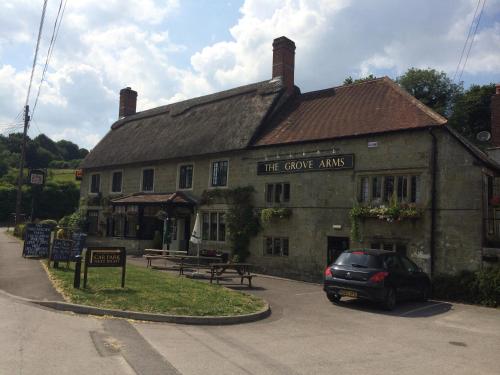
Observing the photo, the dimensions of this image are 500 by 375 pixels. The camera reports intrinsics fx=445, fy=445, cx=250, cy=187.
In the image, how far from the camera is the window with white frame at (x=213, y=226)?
21938 millimetres

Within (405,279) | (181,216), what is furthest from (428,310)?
(181,216)

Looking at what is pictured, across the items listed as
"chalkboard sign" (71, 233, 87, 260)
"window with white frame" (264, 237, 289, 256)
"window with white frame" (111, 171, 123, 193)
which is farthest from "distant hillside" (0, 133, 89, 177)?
"window with white frame" (264, 237, 289, 256)

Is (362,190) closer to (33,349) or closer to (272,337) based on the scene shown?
(272,337)

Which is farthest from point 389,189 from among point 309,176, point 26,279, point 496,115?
point 26,279

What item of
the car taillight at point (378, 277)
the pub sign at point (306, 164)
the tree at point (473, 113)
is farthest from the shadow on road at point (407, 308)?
the tree at point (473, 113)

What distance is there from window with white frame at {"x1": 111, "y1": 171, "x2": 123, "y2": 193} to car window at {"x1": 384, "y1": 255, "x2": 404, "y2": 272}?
20.3m

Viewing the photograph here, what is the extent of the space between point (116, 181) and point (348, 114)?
54.8 ft

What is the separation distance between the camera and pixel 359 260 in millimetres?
12125

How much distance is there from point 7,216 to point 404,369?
67072 millimetres

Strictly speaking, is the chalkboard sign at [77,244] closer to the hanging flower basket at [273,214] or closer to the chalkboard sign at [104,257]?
the chalkboard sign at [104,257]

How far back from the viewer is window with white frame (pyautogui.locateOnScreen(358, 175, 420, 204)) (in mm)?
15570

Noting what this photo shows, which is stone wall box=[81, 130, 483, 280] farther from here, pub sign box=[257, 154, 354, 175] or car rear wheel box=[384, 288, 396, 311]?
car rear wheel box=[384, 288, 396, 311]

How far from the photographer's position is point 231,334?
8492 millimetres

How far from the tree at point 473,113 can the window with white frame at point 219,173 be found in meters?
30.0
